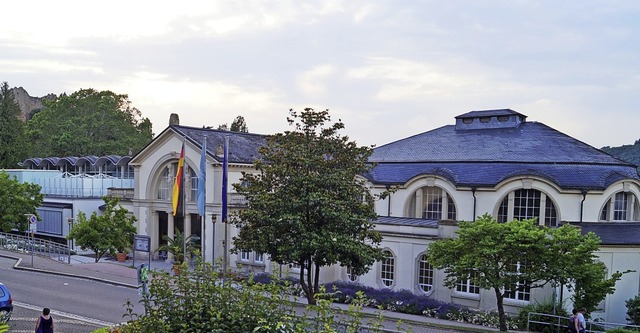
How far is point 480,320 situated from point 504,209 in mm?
6701

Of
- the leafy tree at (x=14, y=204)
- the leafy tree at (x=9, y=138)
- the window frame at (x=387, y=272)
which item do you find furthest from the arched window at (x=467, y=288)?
the leafy tree at (x=9, y=138)

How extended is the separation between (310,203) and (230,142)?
19543mm

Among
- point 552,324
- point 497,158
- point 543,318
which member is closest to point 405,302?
point 543,318

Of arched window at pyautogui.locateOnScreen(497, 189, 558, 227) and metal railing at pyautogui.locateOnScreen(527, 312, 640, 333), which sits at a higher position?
arched window at pyautogui.locateOnScreen(497, 189, 558, 227)

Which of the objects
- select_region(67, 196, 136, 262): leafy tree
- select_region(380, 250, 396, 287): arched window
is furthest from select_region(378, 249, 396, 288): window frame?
select_region(67, 196, 136, 262): leafy tree

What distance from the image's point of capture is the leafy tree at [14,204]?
130ft

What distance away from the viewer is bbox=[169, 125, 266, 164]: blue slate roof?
126 feet

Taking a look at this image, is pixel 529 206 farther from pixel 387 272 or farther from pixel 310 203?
pixel 310 203

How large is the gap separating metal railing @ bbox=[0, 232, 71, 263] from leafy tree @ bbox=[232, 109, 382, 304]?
19069 mm

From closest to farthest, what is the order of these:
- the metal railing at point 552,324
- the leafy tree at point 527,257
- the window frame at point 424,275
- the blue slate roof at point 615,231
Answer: the leafy tree at point 527,257 → the metal railing at point 552,324 → the blue slate roof at point 615,231 → the window frame at point 424,275

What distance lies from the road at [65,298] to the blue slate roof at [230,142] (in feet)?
41.7

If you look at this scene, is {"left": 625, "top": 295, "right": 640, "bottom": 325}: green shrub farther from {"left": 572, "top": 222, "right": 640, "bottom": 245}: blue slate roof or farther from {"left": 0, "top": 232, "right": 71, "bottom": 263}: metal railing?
{"left": 0, "top": 232, "right": 71, "bottom": 263}: metal railing

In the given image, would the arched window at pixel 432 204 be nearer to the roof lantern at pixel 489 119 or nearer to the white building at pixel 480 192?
the white building at pixel 480 192

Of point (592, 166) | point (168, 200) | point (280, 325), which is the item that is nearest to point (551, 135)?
point (592, 166)
